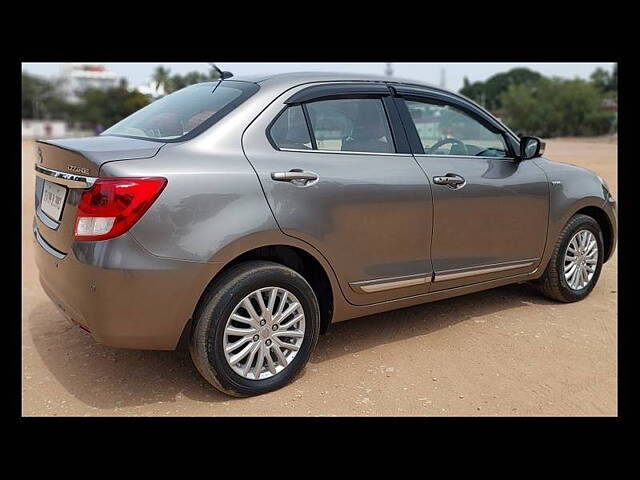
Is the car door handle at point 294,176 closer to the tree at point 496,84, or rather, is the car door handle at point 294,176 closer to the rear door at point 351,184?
the rear door at point 351,184

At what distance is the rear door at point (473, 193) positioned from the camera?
156 inches

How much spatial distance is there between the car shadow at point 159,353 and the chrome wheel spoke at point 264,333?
25 cm

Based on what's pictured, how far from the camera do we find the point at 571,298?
493 centimetres

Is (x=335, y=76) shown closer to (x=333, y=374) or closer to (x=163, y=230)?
(x=163, y=230)

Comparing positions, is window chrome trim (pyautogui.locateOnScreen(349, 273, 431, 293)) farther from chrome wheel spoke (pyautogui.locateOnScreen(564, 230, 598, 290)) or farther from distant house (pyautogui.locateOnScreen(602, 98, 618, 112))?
distant house (pyautogui.locateOnScreen(602, 98, 618, 112))

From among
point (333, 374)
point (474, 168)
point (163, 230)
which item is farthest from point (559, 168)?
point (163, 230)

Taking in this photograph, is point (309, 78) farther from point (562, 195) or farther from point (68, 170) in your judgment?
point (562, 195)

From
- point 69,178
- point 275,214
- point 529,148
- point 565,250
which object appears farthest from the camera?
point 565,250

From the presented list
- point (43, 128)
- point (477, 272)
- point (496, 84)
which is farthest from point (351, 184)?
point (496, 84)

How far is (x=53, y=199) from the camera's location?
3309 mm

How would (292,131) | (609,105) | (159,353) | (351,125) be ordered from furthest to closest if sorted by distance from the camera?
(609,105), (159,353), (351,125), (292,131)

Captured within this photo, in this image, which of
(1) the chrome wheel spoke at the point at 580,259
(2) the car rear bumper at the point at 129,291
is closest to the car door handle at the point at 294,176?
(2) the car rear bumper at the point at 129,291

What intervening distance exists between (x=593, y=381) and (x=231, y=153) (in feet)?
8.49

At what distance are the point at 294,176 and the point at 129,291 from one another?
1079 mm
